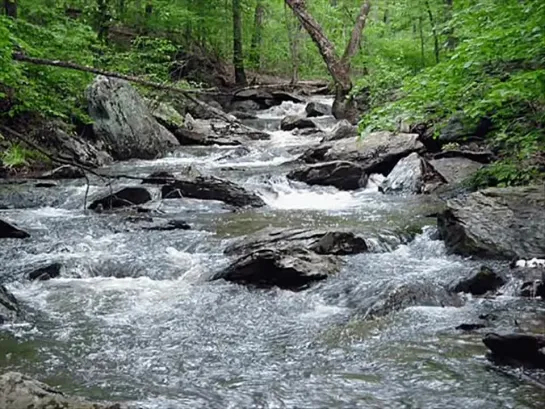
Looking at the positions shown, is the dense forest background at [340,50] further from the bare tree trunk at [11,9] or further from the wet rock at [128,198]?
the wet rock at [128,198]

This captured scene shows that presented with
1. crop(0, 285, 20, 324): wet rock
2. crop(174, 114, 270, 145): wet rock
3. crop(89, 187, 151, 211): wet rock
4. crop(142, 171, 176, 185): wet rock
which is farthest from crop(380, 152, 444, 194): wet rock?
crop(0, 285, 20, 324): wet rock

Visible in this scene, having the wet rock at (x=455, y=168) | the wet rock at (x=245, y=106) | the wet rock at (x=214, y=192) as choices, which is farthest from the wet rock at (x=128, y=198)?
the wet rock at (x=245, y=106)

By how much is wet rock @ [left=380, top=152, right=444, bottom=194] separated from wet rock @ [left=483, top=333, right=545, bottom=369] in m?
7.18

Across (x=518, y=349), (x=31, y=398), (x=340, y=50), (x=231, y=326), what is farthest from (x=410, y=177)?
(x=340, y=50)

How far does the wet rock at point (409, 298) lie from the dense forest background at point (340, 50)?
2.04m

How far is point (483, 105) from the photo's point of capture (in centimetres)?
725

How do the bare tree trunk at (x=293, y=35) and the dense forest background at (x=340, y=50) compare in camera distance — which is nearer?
the dense forest background at (x=340, y=50)

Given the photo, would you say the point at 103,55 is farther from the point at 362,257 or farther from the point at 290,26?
the point at 290,26

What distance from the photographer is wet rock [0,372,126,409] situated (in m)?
3.53

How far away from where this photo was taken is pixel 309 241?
26.7 feet

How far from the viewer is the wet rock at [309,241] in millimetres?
8047

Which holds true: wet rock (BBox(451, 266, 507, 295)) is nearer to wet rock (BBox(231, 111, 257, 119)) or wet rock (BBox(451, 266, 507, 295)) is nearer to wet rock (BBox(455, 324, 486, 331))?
wet rock (BBox(455, 324, 486, 331))

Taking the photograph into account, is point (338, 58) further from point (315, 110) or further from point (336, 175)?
point (336, 175)

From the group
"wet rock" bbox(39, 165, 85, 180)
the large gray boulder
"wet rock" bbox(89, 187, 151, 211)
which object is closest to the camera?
"wet rock" bbox(89, 187, 151, 211)
